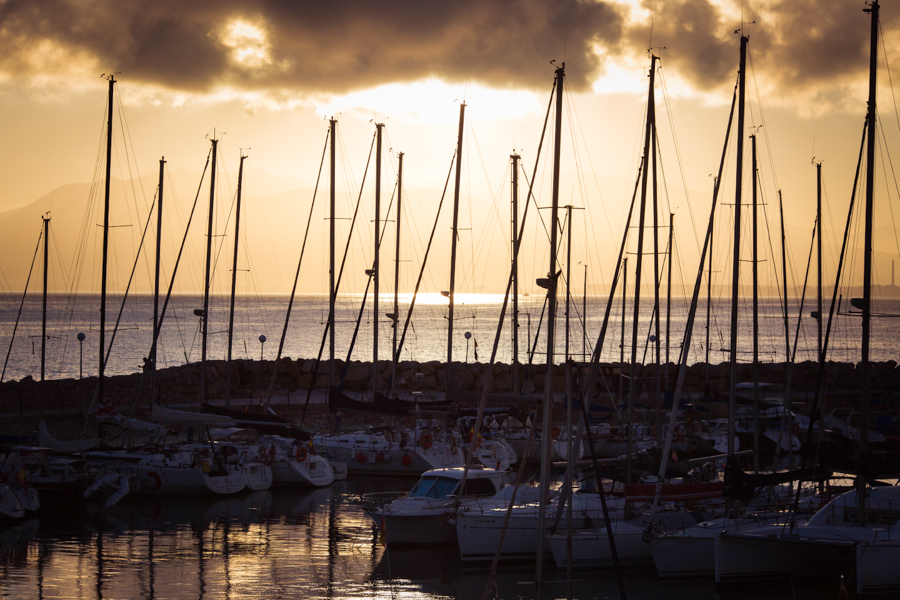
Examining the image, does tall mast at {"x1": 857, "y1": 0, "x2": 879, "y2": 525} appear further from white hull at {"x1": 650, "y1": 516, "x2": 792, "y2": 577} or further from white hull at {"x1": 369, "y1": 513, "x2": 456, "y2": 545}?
white hull at {"x1": 369, "y1": 513, "x2": 456, "y2": 545}

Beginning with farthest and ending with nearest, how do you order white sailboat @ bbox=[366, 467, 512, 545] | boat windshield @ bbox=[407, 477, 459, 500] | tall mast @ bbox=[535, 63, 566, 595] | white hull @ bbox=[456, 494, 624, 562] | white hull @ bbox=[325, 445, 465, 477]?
white hull @ bbox=[325, 445, 465, 477]
boat windshield @ bbox=[407, 477, 459, 500]
white sailboat @ bbox=[366, 467, 512, 545]
white hull @ bbox=[456, 494, 624, 562]
tall mast @ bbox=[535, 63, 566, 595]

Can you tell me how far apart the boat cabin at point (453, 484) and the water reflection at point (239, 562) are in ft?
4.53

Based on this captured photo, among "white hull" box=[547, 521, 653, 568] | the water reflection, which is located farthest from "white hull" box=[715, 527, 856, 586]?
"white hull" box=[547, 521, 653, 568]

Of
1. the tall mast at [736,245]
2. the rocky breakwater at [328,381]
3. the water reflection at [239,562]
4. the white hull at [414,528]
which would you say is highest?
the tall mast at [736,245]

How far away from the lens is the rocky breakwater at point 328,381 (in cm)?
3809

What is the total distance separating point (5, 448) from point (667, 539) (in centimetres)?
1756

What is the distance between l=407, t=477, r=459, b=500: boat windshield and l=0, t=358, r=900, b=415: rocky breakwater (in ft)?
47.2

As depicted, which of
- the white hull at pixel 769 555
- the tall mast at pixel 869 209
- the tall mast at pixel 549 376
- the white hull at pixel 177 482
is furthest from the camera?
the white hull at pixel 177 482

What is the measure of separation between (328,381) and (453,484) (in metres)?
29.6

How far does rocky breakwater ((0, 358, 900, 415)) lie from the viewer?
38.1 m

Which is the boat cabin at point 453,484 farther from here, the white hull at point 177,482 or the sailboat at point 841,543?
the white hull at point 177,482

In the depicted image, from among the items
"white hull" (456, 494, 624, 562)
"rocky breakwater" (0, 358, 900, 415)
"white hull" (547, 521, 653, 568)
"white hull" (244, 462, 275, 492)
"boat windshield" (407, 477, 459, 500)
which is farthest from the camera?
"rocky breakwater" (0, 358, 900, 415)

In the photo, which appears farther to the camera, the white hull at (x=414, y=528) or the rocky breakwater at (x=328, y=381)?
the rocky breakwater at (x=328, y=381)

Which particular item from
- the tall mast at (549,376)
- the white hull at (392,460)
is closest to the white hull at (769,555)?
the tall mast at (549,376)
